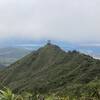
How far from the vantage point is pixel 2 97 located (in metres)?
59.8

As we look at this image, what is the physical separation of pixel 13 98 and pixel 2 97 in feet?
6.30

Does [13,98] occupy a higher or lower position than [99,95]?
higher

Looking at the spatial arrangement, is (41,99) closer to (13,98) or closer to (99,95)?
(13,98)

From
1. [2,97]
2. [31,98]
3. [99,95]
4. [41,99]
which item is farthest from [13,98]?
[99,95]

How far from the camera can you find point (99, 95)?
99.5m

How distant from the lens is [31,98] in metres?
77.7

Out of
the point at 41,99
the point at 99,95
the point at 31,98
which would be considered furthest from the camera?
the point at 99,95

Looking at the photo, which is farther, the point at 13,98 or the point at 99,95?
the point at 99,95

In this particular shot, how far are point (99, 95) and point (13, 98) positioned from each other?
43248mm

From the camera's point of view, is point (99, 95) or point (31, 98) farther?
point (99, 95)

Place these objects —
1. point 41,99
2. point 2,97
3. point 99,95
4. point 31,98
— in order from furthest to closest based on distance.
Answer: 1. point 99,95
2. point 31,98
3. point 41,99
4. point 2,97

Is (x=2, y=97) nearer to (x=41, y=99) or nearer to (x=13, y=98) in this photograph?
(x=13, y=98)

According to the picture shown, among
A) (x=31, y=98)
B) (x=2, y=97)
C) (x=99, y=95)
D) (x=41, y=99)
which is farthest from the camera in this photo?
(x=99, y=95)

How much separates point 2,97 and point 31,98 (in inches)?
726
